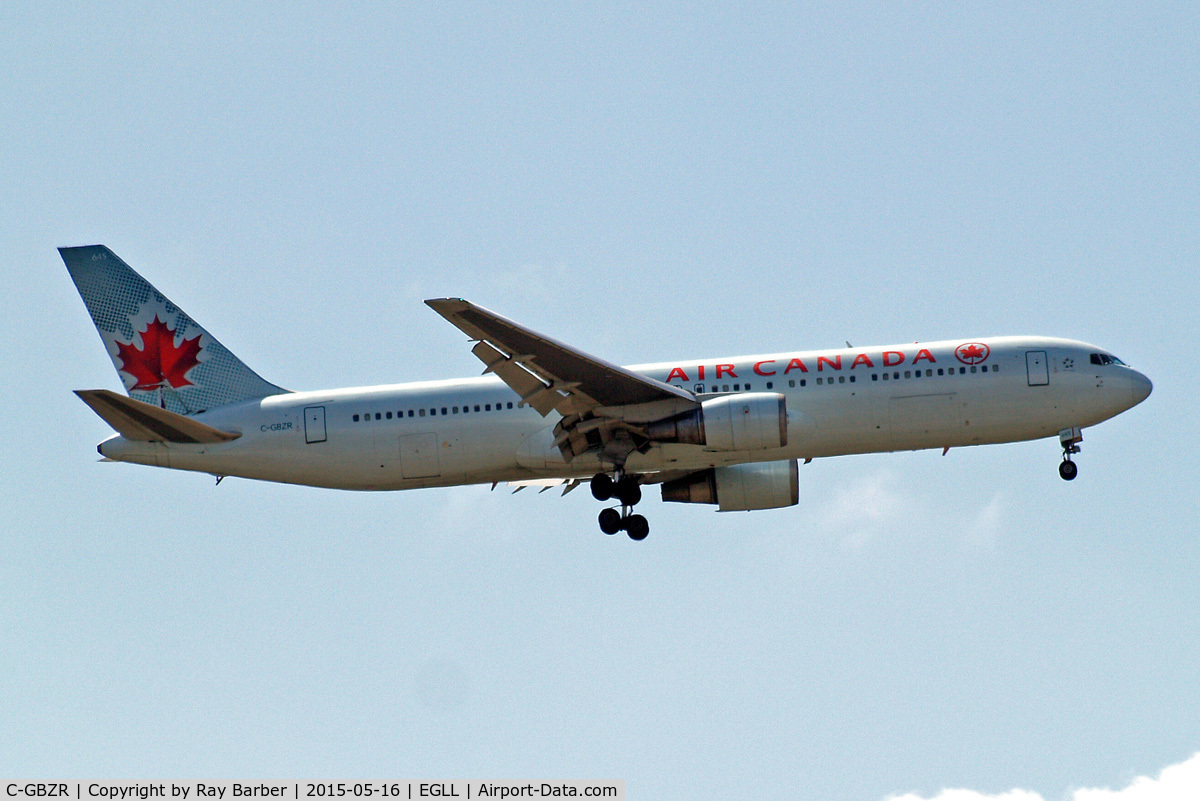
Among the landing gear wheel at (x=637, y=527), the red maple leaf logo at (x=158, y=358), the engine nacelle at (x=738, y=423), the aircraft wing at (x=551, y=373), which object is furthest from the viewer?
the red maple leaf logo at (x=158, y=358)

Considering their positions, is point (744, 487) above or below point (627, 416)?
below

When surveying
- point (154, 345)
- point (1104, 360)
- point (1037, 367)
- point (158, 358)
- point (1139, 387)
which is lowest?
point (1139, 387)

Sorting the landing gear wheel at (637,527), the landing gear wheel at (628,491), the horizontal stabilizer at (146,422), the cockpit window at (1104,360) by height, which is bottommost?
the landing gear wheel at (637,527)

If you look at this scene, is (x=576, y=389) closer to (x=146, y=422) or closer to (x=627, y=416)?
(x=627, y=416)

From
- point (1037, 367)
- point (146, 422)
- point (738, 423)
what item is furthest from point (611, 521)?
point (146, 422)

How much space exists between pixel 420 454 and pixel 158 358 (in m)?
Answer: 8.62

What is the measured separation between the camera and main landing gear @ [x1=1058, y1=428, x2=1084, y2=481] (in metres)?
35.2

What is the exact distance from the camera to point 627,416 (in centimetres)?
3409

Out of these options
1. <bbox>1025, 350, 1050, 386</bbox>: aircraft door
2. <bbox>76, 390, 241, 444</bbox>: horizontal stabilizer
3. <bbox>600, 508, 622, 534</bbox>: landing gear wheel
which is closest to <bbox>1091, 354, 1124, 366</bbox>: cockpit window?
<bbox>1025, 350, 1050, 386</bbox>: aircraft door

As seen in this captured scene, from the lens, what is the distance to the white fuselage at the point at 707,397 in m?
34.3

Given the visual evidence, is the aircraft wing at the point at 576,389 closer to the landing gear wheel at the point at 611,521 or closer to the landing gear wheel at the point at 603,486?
the landing gear wheel at the point at 603,486

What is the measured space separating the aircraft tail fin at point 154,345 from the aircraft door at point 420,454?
4.63 metres

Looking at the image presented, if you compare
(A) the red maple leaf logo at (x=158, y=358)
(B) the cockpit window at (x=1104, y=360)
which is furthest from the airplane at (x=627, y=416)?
(A) the red maple leaf logo at (x=158, y=358)

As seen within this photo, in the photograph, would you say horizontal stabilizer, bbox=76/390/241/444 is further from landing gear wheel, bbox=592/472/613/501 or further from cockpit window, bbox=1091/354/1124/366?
cockpit window, bbox=1091/354/1124/366
